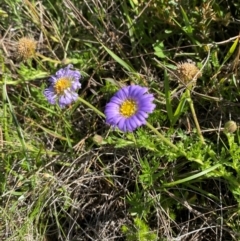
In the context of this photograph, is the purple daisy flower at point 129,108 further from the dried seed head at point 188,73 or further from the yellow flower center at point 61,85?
the yellow flower center at point 61,85

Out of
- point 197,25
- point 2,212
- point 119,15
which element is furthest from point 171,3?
point 2,212

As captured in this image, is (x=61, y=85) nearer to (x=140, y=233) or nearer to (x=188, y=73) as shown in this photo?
Answer: (x=188, y=73)

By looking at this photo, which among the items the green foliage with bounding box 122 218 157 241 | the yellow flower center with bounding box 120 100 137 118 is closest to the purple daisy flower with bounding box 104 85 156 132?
the yellow flower center with bounding box 120 100 137 118

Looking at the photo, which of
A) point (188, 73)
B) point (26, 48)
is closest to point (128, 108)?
point (188, 73)

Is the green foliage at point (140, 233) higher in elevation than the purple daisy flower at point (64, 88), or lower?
lower

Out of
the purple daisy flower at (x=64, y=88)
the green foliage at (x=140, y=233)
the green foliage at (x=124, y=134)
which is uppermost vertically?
the purple daisy flower at (x=64, y=88)

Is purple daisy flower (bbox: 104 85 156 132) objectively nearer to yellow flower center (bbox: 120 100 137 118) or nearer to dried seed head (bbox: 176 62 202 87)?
yellow flower center (bbox: 120 100 137 118)

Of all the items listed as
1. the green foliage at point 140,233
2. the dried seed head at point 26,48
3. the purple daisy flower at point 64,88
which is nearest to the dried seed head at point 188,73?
the purple daisy flower at point 64,88

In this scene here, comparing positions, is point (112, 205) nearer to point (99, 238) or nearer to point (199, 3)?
point (99, 238)
